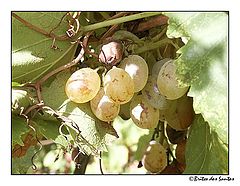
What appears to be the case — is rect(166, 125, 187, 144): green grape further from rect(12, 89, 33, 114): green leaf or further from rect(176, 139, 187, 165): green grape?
rect(12, 89, 33, 114): green leaf

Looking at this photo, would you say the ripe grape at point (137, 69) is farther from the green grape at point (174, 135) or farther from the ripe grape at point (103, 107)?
the green grape at point (174, 135)

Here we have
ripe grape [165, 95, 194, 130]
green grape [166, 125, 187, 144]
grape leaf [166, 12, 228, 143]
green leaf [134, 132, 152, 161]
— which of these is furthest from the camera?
green leaf [134, 132, 152, 161]

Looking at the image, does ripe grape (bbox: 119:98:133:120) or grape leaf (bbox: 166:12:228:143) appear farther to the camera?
ripe grape (bbox: 119:98:133:120)

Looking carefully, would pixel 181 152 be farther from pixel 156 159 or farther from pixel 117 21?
pixel 117 21

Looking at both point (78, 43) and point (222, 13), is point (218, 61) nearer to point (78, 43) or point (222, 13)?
point (222, 13)

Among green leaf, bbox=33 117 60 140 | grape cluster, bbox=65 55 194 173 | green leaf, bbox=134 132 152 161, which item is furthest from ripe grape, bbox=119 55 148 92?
green leaf, bbox=134 132 152 161

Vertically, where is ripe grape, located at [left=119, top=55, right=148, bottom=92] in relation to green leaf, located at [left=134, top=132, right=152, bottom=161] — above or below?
above
